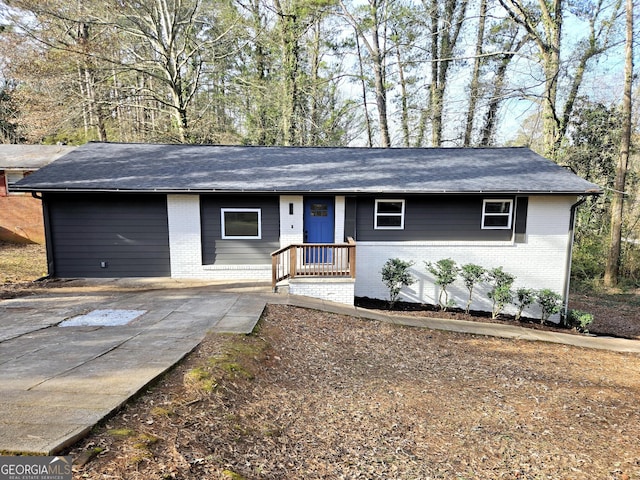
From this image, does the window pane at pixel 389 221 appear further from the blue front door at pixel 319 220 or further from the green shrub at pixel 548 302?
the green shrub at pixel 548 302

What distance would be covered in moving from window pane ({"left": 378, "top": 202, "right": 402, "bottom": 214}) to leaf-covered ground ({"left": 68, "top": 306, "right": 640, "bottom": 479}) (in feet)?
14.9

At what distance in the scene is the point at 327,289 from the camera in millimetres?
8172

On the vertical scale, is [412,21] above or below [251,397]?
above

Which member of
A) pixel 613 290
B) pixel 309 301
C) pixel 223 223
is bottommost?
pixel 613 290

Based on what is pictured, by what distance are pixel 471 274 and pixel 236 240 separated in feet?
21.0

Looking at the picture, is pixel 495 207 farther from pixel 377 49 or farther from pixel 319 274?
pixel 377 49

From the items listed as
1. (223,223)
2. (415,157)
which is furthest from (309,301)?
(415,157)

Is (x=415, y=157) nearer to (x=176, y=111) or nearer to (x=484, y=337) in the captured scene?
(x=484, y=337)

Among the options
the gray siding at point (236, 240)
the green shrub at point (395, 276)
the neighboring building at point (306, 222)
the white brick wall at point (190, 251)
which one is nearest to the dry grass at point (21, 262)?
the neighboring building at point (306, 222)

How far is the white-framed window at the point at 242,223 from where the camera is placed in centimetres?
927

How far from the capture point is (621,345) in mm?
7477

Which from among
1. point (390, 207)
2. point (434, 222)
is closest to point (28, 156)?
point (390, 207)

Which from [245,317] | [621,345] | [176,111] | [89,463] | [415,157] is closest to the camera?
[89,463]

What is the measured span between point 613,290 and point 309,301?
41.1ft
